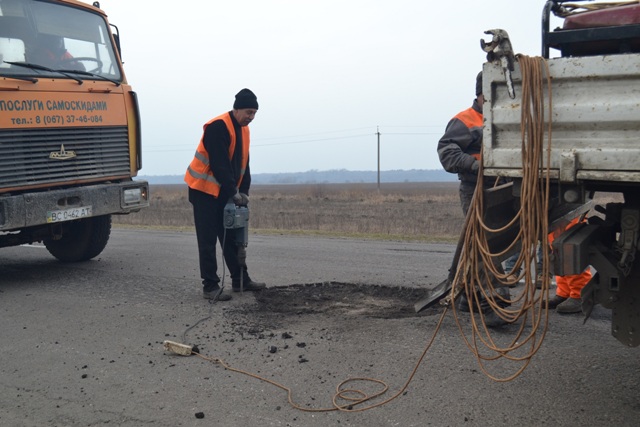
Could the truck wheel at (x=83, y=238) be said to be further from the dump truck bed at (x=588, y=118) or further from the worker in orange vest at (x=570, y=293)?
the dump truck bed at (x=588, y=118)

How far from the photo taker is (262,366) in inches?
184

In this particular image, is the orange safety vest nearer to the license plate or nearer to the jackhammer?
the jackhammer

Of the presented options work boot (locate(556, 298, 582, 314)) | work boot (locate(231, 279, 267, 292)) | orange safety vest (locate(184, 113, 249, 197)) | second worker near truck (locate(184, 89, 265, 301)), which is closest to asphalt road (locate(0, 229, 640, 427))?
work boot (locate(556, 298, 582, 314))

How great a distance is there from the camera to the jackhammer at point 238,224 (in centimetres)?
665

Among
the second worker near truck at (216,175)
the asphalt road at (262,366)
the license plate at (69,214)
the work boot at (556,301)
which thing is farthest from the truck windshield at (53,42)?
the work boot at (556,301)

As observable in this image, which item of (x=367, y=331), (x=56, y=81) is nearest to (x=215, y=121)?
(x=56, y=81)

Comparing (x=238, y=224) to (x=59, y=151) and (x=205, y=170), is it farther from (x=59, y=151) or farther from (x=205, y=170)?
(x=59, y=151)

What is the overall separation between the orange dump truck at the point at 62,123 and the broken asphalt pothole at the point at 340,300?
2433 millimetres

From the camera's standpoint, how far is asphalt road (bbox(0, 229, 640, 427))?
386 centimetres

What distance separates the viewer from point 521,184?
367 centimetres

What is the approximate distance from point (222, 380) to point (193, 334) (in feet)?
3.57

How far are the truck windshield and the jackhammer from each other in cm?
249

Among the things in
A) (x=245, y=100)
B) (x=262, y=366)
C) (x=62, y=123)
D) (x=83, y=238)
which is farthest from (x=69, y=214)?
(x=262, y=366)

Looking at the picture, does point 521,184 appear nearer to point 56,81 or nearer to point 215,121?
point 215,121
